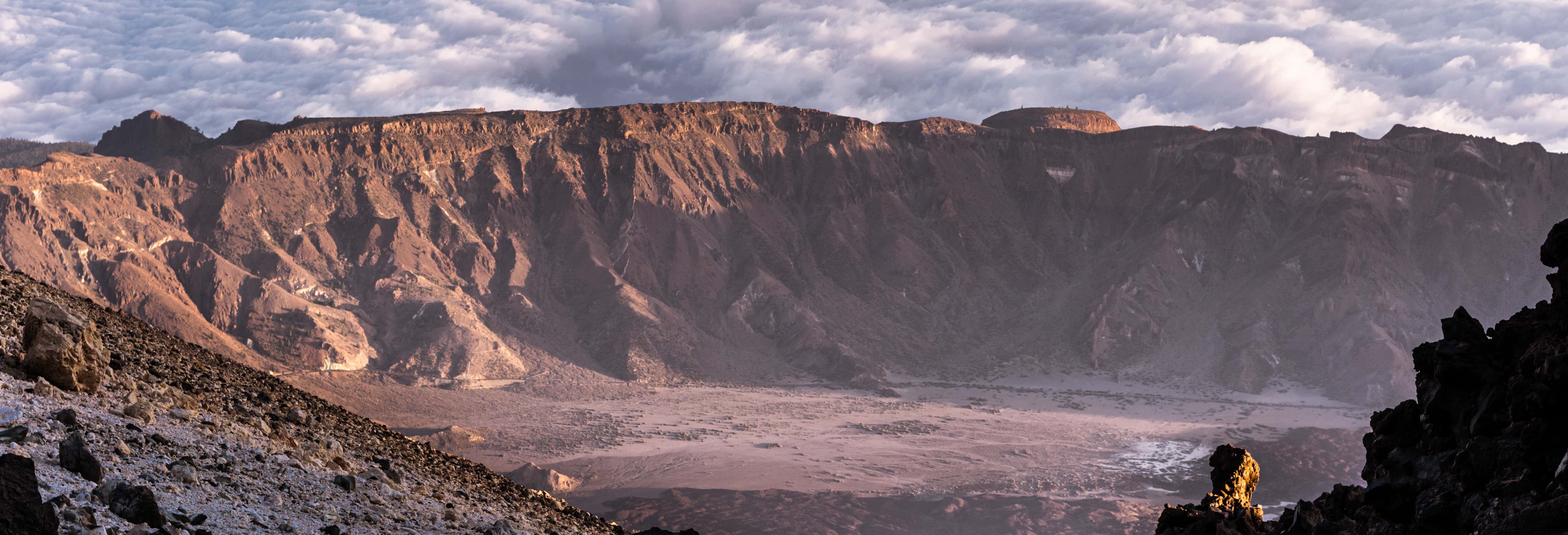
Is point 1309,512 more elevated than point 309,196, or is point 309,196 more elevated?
point 309,196

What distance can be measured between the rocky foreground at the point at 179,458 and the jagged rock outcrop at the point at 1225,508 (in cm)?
894

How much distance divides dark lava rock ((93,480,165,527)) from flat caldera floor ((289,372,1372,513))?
60.8 m

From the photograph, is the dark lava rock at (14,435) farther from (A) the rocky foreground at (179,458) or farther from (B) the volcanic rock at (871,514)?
(B) the volcanic rock at (871,514)

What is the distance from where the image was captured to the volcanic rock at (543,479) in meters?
71.7

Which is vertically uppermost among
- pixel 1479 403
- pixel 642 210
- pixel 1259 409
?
pixel 642 210

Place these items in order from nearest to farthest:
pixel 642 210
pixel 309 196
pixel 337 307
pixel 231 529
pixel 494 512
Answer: pixel 231 529 < pixel 494 512 < pixel 337 307 < pixel 309 196 < pixel 642 210

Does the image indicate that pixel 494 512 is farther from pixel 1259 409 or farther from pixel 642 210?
pixel 642 210

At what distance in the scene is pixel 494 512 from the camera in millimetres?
15758

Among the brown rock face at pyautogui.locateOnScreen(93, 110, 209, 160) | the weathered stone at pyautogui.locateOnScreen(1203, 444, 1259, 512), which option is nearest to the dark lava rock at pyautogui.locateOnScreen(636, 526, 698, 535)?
the weathered stone at pyautogui.locateOnScreen(1203, 444, 1259, 512)

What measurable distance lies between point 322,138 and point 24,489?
145554 mm

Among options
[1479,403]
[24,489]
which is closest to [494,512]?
[24,489]

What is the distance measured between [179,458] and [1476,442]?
41.9 ft

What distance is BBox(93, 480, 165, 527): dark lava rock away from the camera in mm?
8984

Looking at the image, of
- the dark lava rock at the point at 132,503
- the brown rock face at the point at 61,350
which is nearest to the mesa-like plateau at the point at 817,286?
the brown rock face at the point at 61,350
